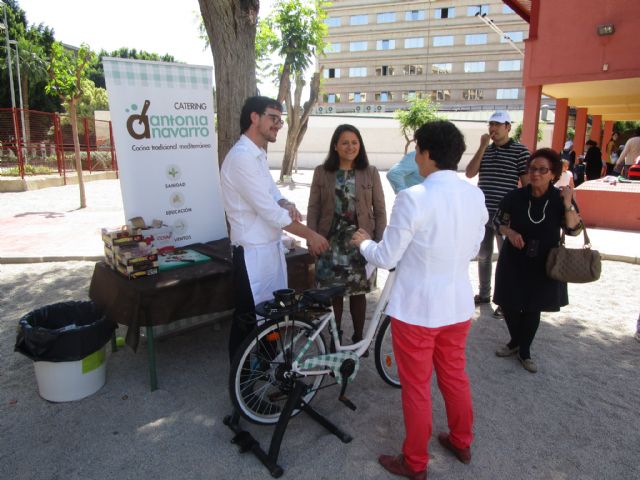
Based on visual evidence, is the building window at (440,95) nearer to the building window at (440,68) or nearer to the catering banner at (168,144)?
the building window at (440,68)

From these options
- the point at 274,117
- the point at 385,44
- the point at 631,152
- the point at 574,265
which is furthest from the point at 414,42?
the point at 274,117

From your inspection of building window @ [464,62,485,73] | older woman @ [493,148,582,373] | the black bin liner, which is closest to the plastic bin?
the black bin liner

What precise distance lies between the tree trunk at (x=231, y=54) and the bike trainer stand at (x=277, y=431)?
9.87 feet

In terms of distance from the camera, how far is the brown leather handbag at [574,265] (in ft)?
10.8

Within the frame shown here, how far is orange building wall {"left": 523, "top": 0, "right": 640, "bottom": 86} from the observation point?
368 inches

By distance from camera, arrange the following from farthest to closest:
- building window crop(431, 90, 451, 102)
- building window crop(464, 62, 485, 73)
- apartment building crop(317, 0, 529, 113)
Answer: building window crop(431, 90, 451, 102) → building window crop(464, 62, 485, 73) → apartment building crop(317, 0, 529, 113)

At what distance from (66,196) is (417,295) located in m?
14.1

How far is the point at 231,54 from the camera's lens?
186 inches

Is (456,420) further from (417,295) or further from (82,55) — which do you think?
(82,55)

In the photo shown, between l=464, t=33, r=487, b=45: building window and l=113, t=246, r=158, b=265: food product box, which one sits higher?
l=464, t=33, r=487, b=45: building window

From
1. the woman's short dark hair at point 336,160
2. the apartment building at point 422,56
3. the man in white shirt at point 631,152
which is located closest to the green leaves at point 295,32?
the man in white shirt at point 631,152

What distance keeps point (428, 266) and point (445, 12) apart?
6759cm

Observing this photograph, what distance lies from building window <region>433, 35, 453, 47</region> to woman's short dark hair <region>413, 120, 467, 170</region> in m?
65.9

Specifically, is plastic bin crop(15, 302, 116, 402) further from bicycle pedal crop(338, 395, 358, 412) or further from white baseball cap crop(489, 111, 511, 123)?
white baseball cap crop(489, 111, 511, 123)
